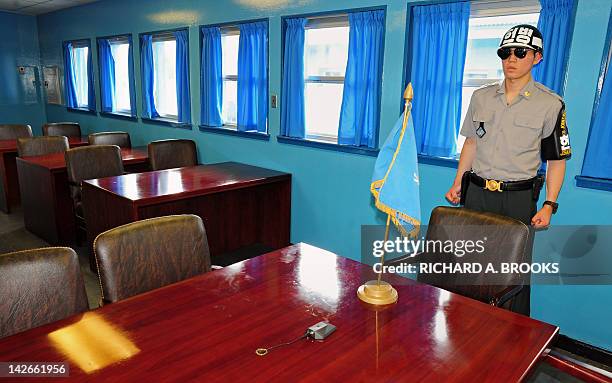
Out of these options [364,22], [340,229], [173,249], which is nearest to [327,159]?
[340,229]

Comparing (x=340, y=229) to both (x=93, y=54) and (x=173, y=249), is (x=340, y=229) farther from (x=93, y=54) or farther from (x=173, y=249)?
(x=93, y=54)

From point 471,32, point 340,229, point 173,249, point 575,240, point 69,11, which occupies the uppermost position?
point 69,11

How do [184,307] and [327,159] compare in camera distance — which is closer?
[184,307]

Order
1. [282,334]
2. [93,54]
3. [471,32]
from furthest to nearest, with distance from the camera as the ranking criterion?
1. [93,54]
2. [471,32]
3. [282,334]

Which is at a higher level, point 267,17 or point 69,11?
point 69,11

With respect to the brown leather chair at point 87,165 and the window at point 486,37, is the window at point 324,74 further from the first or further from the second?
the brown leather chair at point 87,165

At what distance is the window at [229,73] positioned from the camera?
424cm

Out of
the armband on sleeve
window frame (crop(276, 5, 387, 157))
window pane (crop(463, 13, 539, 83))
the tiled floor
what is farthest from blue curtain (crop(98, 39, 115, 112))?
the armband on sleeve

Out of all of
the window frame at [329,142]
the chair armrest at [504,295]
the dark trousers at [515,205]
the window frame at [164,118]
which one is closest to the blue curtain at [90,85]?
the window frame at [164,118]

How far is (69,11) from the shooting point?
6.41m

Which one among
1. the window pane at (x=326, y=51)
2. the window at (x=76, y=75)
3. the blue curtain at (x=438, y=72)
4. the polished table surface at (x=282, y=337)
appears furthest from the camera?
the window at (x=76, y=75)

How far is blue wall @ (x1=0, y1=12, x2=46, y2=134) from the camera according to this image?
276 inches

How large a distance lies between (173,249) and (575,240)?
2.24 metres

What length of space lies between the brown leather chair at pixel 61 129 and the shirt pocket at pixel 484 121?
17.1ft
